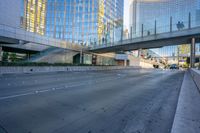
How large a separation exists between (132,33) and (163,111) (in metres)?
31.0

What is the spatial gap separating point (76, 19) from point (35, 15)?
1916cm

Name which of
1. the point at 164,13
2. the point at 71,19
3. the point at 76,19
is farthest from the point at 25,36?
the point at 71,19

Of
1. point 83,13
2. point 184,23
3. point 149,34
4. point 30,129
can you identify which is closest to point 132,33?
point 149,34

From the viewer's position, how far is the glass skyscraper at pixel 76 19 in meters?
70.4

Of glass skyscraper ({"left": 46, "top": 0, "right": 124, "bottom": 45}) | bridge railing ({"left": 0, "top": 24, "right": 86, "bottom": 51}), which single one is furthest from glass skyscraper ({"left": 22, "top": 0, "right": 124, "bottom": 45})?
bridge railing ({"left": 0, "top": 24, "right": 86, "bottom": 51})

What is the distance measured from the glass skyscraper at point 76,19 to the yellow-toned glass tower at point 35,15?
2.41 m

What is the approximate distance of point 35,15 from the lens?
225 ft

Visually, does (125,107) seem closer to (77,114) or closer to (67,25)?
(77,114)

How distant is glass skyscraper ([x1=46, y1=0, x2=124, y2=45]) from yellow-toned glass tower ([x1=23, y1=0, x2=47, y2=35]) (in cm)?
241

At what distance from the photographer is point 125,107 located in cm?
600

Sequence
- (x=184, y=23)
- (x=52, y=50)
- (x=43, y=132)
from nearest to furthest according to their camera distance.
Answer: (x=43, y=132)
(x=184, y=23)
(x=52, y=50)

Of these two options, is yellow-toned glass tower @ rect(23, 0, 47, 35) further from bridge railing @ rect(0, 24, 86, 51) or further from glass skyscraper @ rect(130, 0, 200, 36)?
glass skyscraper @ rect(130, 0, 200, 36)

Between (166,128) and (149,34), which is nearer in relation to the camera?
(166,128)

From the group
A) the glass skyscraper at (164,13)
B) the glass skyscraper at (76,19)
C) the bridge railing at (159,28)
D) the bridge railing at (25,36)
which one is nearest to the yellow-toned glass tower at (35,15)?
the glass skyscraper at (76,19)
